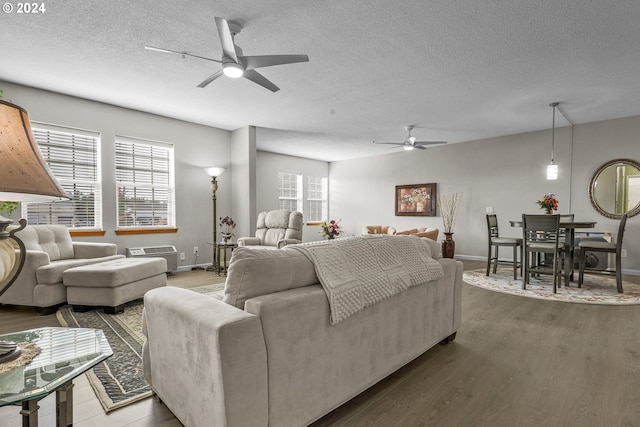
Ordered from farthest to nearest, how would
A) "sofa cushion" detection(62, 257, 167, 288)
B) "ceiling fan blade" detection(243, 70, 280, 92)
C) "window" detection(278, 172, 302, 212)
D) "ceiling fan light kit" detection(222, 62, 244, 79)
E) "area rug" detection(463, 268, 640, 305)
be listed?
"window" detection(278, 172, 302, 212), "area rug" detection(463, 268, 640, 305), "sofa cushion" detection(62, 257, 167, 288), "ceiling fan blade" detection(243, 70, 280, 92), "ceiling fan light kit" detection(222, 62, 244, 79)

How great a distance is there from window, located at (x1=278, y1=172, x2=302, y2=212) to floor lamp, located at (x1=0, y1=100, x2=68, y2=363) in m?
7.16

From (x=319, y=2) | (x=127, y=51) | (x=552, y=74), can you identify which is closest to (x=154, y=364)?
(x=319, y=2)

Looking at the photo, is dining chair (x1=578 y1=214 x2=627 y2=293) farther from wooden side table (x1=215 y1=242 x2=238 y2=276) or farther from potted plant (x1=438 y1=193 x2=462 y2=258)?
wooden side table (x1=215 y1=242 x2=238 y2=276)

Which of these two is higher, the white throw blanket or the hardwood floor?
the white throw blanket

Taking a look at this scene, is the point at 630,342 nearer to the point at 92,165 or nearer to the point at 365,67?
the point at 365,67

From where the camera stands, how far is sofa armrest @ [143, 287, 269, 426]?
1113 mm

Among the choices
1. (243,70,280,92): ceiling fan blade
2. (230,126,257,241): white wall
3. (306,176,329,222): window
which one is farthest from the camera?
(306,176,329,222): window

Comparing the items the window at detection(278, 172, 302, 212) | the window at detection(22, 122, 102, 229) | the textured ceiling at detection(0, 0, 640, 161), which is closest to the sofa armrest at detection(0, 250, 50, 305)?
the window at detection(22, 122, 102, 229)

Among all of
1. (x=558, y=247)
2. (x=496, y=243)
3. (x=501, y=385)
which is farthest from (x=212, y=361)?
(x=496, y=243)

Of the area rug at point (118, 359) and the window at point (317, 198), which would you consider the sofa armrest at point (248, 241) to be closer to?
the area rug at point (118, 359)

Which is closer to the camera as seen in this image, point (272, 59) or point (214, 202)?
point (272, 59)

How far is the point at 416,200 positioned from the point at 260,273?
265 inches

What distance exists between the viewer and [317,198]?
30.1ft

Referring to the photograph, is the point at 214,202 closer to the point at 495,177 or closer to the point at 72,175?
the point at 72,175
